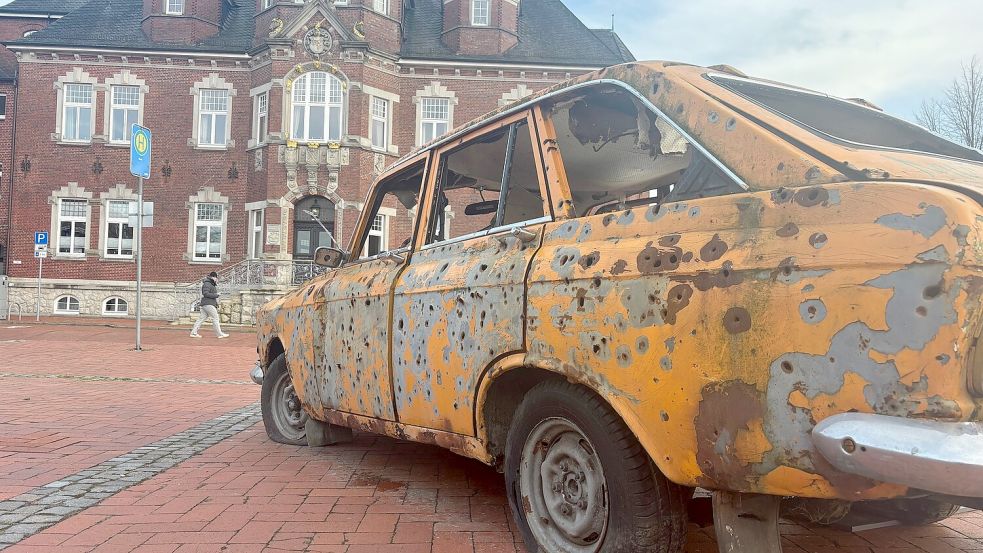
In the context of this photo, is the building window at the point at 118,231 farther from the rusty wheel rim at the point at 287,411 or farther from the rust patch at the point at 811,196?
the rust patch at the point at 811,196

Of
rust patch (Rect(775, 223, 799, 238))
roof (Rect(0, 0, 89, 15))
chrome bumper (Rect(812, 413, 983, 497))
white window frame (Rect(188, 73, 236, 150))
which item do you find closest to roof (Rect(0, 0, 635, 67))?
white window frame (Rect(188, 73, 236, 150))

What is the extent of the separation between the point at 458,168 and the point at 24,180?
2714 cm

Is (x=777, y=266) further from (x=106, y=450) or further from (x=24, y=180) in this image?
(x=24, y=180)

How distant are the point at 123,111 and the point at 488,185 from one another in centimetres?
2564

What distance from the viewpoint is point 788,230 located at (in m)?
1.94

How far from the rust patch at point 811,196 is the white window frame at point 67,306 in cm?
2730

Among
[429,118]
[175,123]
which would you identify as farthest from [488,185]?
[175,123]

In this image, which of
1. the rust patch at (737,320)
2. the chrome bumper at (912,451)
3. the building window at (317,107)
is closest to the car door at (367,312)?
the rust patch at (737,320)

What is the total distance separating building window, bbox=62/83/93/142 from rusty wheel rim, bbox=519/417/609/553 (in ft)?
89.2

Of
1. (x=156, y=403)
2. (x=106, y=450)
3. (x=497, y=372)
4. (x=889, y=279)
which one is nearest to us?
(x=889, y=279)

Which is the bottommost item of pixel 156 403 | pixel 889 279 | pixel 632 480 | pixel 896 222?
pixel 156 403

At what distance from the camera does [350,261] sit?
4680 millimetres

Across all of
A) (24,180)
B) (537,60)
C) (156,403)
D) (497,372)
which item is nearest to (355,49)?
(537,60)

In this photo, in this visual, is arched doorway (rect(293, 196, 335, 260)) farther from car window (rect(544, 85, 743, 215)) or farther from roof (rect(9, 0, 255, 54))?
car window (rect(544, 85, 743, 215))
